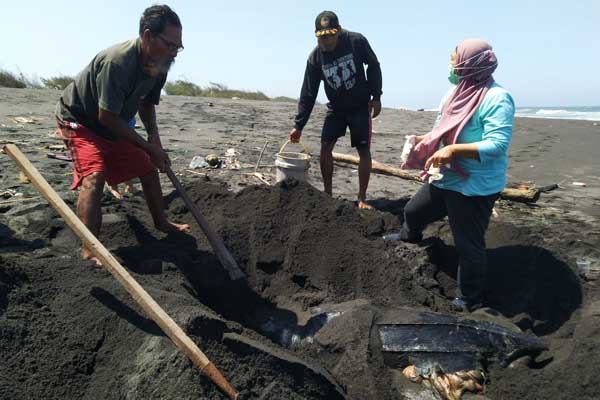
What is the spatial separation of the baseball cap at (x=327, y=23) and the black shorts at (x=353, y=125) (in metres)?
0.88

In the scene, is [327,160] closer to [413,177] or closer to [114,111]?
[413,177]

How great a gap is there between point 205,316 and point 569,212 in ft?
14.7

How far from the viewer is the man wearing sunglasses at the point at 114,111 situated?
9.36 feet

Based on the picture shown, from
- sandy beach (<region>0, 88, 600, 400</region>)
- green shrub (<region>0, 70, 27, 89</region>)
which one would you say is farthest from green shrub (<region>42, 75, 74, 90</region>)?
sandy beach (<region>0, 88, 600, 400</region>)

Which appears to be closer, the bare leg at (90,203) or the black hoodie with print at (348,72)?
the bare leg at (90,203)

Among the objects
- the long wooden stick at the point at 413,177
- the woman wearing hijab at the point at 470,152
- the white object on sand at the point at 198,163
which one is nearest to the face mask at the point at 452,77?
the woman wearing hijab at the point at 470,152

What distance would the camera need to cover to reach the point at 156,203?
12.0 feet

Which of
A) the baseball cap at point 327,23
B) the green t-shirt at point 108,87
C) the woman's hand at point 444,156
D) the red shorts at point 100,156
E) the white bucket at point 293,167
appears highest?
the baseball cap at point 327,23

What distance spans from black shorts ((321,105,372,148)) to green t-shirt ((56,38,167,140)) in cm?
209

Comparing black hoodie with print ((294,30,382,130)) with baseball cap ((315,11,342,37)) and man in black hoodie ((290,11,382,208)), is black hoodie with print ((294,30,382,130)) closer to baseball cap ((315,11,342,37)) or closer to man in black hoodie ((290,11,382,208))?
man in black hoodie ((290,11,382,208))

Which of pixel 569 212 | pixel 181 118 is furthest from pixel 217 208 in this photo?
pixel 181 118

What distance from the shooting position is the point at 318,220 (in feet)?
13.0

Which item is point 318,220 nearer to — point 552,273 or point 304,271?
point 304,271

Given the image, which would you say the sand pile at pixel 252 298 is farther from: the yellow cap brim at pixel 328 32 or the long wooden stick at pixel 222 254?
the yellow cap brim at pixel 328 32
